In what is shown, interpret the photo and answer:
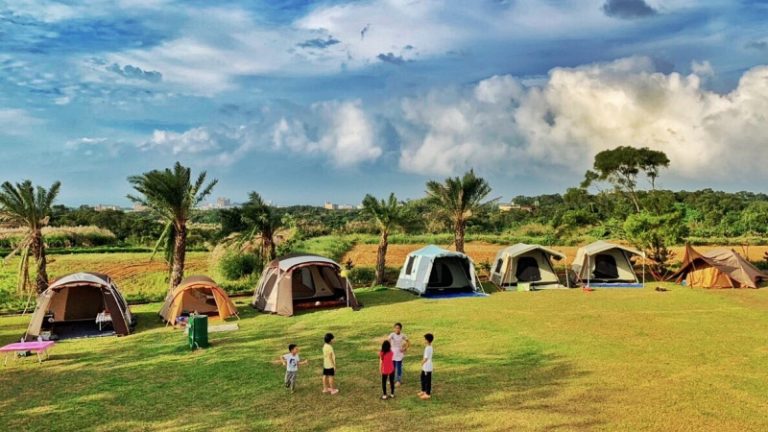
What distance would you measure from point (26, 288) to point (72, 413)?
51.2 ft

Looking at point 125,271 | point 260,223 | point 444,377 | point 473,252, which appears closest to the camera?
point 444,377

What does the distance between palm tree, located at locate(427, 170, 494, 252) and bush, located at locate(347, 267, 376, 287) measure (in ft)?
16.6

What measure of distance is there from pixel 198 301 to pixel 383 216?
10.6 metres

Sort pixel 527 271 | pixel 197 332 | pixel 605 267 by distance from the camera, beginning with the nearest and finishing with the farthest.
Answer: pixel 197 332
pixel 527 271
pixel 605 267

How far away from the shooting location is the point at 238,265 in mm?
27547

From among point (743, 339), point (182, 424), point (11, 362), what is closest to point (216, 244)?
point (11, 362)

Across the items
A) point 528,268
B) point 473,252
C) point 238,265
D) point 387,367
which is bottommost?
point 387,367

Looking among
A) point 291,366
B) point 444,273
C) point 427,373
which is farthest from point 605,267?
point 291,366

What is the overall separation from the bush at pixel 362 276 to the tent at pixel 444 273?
2.54 meters

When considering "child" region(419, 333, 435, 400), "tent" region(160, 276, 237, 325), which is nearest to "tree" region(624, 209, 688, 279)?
"tent" region(160, 276, 237, 325)

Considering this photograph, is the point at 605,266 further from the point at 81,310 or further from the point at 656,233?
the point at 81,310

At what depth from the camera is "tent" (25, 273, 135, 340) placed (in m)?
16.2

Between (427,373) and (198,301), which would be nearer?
(427,373)

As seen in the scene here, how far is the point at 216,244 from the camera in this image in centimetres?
2709
